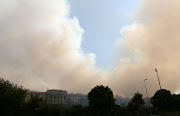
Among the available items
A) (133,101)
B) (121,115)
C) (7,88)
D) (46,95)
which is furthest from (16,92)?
(46,95)

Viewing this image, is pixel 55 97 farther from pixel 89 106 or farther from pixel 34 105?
pixel 34 105

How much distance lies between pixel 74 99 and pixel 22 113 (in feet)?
505

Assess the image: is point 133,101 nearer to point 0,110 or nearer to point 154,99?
point 154,99

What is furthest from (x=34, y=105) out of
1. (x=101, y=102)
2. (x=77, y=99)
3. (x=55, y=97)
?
(x=77, y=99)

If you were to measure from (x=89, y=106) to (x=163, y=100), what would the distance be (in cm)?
3780

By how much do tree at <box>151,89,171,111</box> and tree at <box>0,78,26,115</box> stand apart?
53.2 metres

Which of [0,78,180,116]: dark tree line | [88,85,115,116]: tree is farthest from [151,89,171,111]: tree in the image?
[88,85,115,116]: tree

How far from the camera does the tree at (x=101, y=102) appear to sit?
119ft

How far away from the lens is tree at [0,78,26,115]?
2463 cm

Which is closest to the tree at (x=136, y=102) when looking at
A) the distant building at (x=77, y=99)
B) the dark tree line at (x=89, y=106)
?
the dark tree line at (x=89, y=106)

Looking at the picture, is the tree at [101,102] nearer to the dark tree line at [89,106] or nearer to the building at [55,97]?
the dark tree line at [89,106]

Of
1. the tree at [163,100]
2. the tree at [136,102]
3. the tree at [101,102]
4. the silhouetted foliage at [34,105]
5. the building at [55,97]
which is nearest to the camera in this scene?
the silhouetted foliage at [34,105]

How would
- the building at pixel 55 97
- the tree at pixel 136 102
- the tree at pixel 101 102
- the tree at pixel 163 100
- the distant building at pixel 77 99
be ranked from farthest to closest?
1. the distant building at pixel 77 99
2. the building at pixel 55 97
3. the tree at pixel 163 100
4. the tree at pixel 136 102
5. the tree at pixel 101 102

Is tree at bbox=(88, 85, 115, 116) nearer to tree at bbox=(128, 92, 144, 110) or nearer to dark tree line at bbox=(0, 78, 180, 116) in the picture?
dark tree line at bbox=(0, 78, 180, 116)
